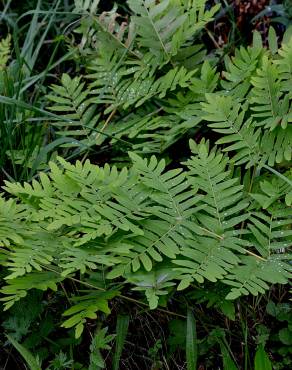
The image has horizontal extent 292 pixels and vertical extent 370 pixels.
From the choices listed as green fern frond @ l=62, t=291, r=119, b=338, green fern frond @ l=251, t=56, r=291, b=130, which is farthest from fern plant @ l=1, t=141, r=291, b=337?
green fern frond @ l=251, t=56, r=291, b=130

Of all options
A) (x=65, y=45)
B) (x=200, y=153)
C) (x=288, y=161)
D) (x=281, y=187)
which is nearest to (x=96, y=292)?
(x=200, y=153)

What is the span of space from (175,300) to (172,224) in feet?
1.03

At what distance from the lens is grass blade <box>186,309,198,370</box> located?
161 centimetres

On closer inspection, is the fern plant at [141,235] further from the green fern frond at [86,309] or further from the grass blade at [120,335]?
the grass blade at [120,335]

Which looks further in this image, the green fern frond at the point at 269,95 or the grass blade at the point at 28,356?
the green fern frond at the point at 269,95

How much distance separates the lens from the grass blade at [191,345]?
5.29ft

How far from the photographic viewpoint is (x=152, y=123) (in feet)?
7.12

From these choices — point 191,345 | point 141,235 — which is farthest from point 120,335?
point 141,235

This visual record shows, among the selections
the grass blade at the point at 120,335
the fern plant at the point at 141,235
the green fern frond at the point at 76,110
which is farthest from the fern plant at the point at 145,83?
the grass blade at the point at 120,335

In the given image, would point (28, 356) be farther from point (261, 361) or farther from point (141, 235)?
point (261, 361)

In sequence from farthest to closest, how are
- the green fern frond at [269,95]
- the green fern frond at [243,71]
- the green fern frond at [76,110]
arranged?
the green fern frond at [76,110] < the green fern frond at [243,71] < the green fern frond at [269,95]

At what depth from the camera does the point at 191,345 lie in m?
1.63

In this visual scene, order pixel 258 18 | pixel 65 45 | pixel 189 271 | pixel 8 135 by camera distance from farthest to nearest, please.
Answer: pixel 65 45
pixel 258 18
pixel 8 135
pixel 189 271

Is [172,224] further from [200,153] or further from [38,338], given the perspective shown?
[38,338]
